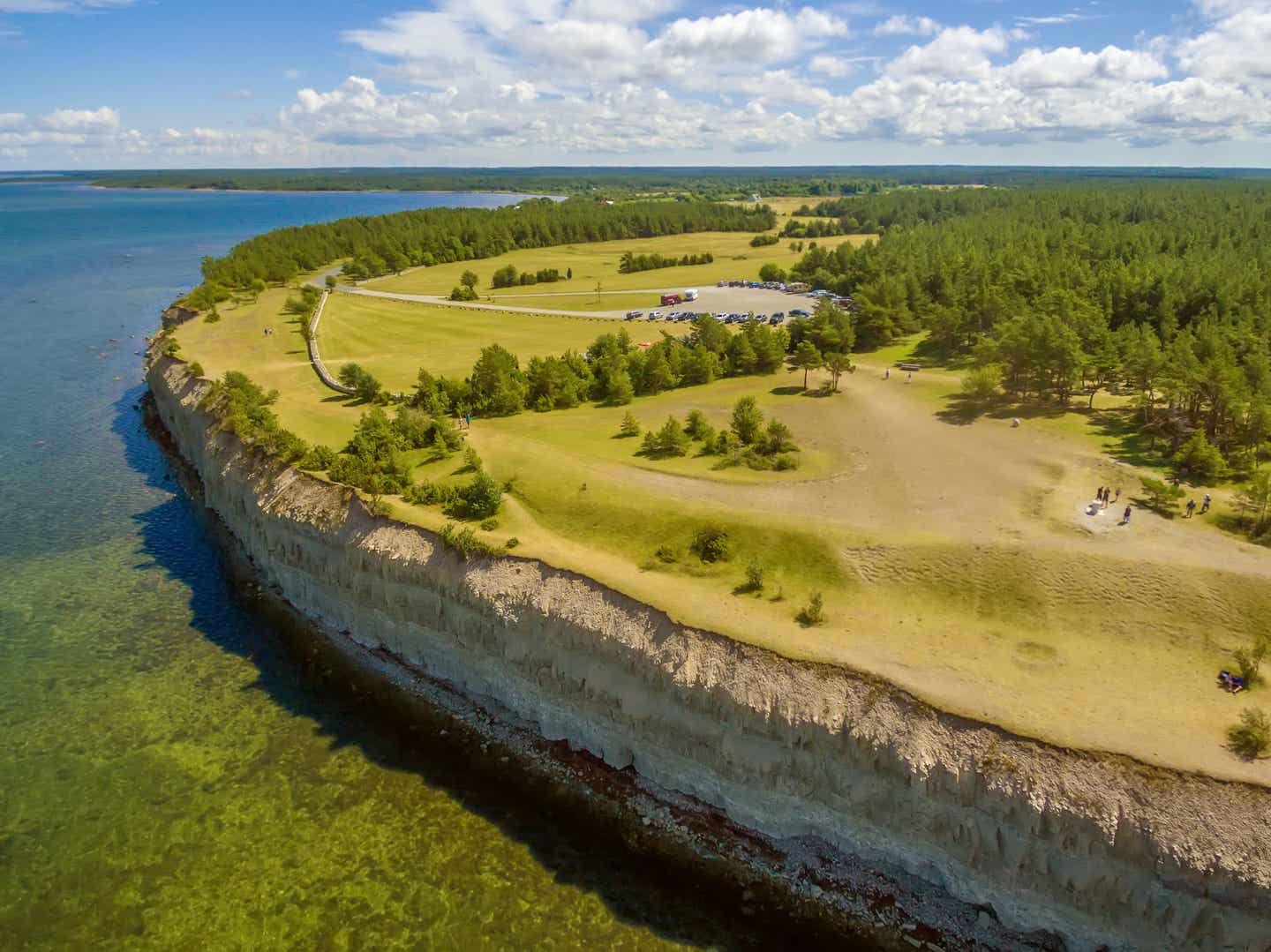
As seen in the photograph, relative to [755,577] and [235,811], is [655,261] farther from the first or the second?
[235,811]

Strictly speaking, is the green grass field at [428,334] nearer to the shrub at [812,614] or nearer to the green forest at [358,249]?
the green forest at [358,249]

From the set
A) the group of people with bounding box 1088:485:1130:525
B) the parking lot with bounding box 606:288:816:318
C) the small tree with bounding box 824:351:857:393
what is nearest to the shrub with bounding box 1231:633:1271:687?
the group of people with bounding box 1088:485:1130:525

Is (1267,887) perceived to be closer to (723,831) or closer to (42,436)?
(723,831)

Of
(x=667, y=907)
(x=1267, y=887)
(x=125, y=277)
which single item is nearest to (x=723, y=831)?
(x=667, y=907)

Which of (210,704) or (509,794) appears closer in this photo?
(509,794)

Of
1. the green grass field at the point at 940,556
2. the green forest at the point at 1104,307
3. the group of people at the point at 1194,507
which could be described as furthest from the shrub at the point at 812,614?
the green forest at the point at 1104,307

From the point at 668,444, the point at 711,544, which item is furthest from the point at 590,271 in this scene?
the point at 711,544

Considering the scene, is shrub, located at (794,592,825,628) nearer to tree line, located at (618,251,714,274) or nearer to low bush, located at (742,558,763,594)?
low bush, located at (742,558,763,594)
